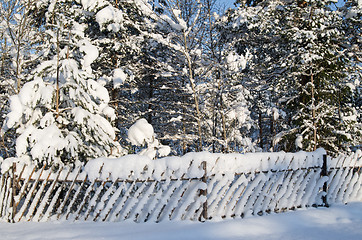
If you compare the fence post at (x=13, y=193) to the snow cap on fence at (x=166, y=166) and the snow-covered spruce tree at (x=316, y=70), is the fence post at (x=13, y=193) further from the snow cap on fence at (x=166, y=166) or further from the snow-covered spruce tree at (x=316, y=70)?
the snow-covered spruce tree at (x=316, y=70)

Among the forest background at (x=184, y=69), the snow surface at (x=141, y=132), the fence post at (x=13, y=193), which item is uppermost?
the forest background at (x=184, y=69)

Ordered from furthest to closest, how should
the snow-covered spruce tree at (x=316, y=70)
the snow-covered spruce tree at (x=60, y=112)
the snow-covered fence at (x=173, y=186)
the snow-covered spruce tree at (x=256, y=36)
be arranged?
the snow-covered spruce tree at (x=256, y=36) → the snow-covered spruce tree at (x=316, y=70) → the snow-covered spruce tree at (x=60, y=112) → the snow-covered fence at (x=173, y=186)

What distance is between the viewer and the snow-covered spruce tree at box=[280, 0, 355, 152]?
371 inches

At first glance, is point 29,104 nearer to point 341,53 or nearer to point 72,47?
point 72,47

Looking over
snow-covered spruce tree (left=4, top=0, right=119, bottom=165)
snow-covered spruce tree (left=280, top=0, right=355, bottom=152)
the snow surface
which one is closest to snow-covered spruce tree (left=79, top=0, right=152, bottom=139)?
snow-covered spruce tree (left=4, top=0, right=119, bottom=165)

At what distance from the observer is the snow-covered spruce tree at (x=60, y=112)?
5645 mm

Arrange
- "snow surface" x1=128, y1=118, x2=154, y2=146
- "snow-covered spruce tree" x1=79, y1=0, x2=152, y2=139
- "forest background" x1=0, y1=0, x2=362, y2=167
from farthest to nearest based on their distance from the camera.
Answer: "snow-covered spruce tree" x1=79, y1=0, x2=152, y2=139, "snow surface" x1=128, y1=118, x2=154, y2=146, "forest background" x1=0, y1=0, x2=362, y2=167

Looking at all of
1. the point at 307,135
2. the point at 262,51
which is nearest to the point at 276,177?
the point at 307,135

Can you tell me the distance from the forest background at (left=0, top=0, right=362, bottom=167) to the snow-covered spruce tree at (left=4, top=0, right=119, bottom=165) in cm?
2

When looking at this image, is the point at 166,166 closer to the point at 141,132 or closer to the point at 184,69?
the point at 141,132

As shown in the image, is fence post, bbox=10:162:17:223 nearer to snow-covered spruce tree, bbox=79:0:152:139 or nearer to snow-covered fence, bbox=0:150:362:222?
snow-covered fence, bbox=0:150:362:222

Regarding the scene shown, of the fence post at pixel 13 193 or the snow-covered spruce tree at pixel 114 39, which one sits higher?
the snow-covered spruce tree at pixel 114 39

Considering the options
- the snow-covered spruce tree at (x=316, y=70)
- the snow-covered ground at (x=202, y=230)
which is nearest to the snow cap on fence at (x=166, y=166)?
the snow-covered ground at (x=202, y=230)

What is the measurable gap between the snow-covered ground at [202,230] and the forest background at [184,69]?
159 cm
